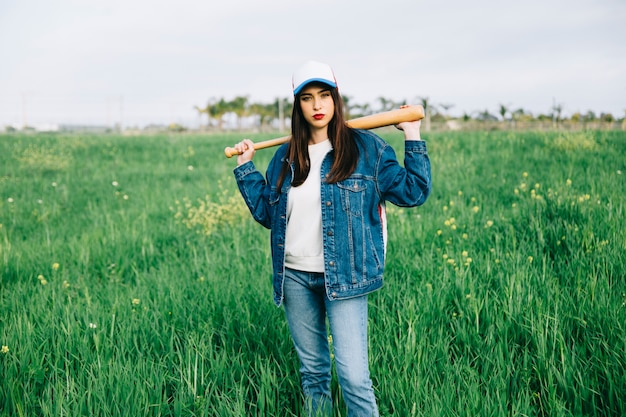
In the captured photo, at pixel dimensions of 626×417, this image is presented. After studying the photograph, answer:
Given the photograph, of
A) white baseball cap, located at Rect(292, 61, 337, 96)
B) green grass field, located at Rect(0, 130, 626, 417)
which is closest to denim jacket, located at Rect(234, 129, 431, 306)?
white baseball cap, located at Rect(292, 61, 337, 96)

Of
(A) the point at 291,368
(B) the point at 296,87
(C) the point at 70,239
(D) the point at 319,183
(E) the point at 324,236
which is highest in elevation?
(B) the point at 296,87

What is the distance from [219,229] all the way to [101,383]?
3.39 meters

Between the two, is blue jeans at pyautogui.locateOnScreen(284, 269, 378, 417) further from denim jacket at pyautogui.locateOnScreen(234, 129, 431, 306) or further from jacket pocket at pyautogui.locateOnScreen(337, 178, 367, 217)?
jacket pocket at pyautogui.locateOnScreen(337, 178, 367, 217)

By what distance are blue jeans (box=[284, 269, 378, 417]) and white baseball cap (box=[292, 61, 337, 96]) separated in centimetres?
75

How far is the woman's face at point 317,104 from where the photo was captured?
6.44 feet

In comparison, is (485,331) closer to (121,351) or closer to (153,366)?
(153,366)

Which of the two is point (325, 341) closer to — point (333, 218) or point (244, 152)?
point (333, 218)

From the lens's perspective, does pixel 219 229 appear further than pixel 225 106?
No

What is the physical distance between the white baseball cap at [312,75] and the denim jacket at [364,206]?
0.85 feet

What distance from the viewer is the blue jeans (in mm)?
1889

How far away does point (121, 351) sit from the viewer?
2736 millimetres

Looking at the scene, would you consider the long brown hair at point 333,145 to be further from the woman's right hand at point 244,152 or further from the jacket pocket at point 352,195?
the woman's right hand at point 244,152

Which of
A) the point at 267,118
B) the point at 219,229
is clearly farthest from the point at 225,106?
the point at 219,229

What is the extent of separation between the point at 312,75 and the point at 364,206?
546 mm
